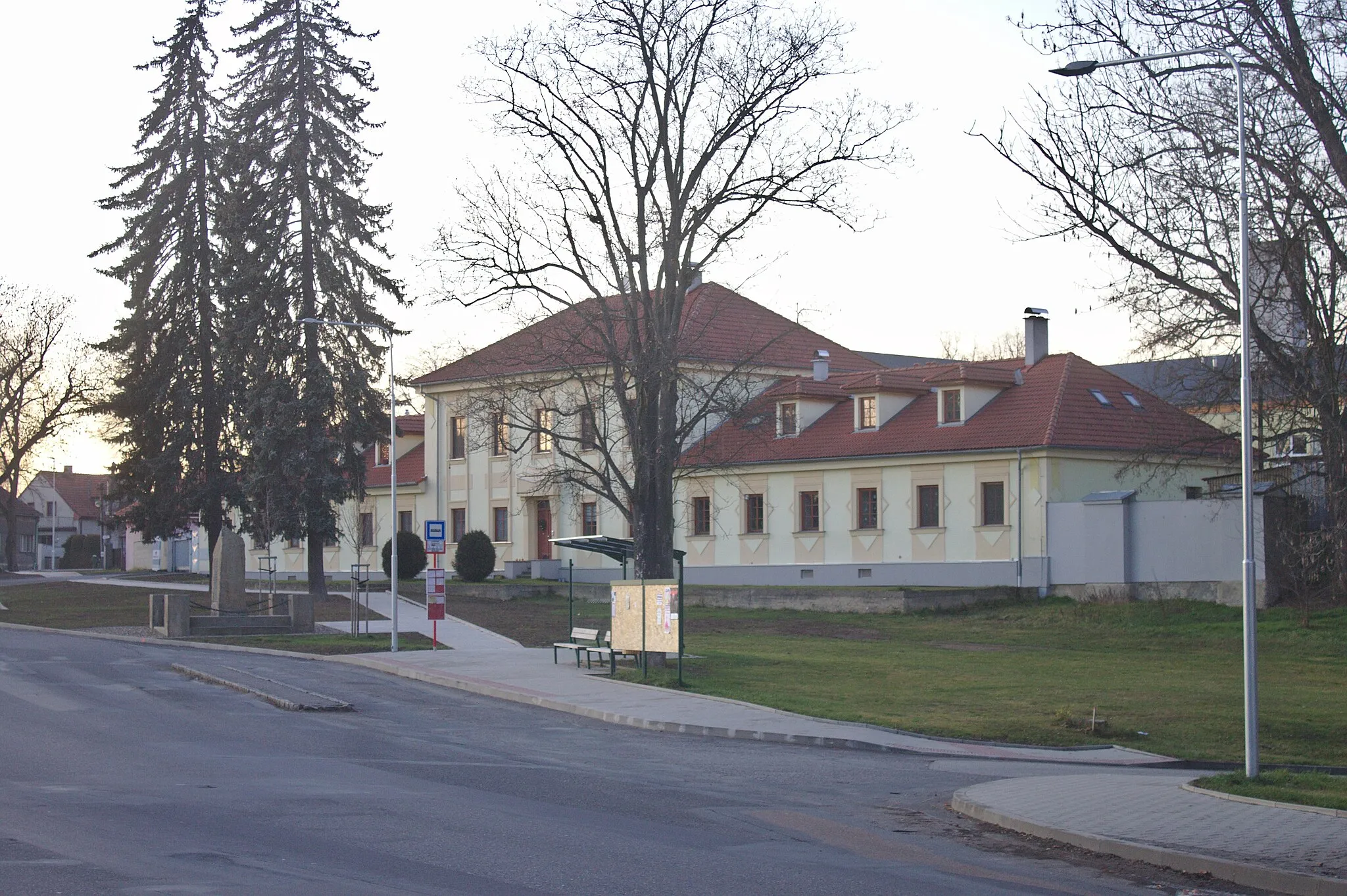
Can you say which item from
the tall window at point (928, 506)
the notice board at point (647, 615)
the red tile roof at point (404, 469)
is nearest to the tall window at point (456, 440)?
the red tile roof at point (404, 469)

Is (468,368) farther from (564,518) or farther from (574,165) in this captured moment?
(574,165)

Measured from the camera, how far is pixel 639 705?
23.5 metres

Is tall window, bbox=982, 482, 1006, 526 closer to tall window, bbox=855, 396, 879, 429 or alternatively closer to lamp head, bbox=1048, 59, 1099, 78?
tall window, bbox=855, 396, 879, 429

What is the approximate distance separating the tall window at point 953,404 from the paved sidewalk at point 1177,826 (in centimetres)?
3427

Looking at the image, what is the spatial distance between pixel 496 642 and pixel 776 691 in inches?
470

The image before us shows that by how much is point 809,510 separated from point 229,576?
20.8 metres

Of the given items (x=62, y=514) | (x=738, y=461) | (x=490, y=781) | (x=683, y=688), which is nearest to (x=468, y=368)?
(x=738, y=461)

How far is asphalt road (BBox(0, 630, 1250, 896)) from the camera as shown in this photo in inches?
376

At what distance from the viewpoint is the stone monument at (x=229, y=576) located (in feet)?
131

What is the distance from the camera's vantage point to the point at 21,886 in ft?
28.7

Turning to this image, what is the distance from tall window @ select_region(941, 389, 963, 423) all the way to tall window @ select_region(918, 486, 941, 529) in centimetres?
252

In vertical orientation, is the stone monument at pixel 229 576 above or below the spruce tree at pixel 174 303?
below

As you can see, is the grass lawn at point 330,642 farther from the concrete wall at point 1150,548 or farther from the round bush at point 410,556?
the concrete wall at point 1150,548

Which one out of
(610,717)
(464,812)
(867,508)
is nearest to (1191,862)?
(464,812)
